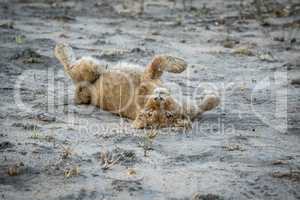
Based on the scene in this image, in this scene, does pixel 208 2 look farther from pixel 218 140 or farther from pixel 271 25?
pixel 218 140

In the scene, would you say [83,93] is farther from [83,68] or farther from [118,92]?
[118,92]

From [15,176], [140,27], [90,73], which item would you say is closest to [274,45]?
[140,27]

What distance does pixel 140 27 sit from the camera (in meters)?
12.4

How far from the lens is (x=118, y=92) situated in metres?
6.30

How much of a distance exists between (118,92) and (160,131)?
2.67 feet

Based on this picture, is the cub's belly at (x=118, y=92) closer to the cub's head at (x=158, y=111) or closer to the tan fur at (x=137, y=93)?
the tan fur at (x=137, y=93)

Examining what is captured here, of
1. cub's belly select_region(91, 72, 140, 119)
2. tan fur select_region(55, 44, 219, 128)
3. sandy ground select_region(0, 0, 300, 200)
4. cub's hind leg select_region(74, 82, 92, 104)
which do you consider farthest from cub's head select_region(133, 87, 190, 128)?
cub's hind leg select_region(74, 82, 92, 104)

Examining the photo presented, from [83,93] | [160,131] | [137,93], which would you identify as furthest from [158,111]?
[83,93]

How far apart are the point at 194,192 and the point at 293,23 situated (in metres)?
8.84

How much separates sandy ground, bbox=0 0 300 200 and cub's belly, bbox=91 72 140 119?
0.53 ft

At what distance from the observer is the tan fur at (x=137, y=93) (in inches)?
229

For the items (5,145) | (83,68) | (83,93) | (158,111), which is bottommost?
(5,145)

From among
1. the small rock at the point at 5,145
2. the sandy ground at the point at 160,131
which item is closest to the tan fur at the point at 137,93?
the sandy ground at the point at 160,131

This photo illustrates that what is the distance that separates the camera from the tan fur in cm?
580
